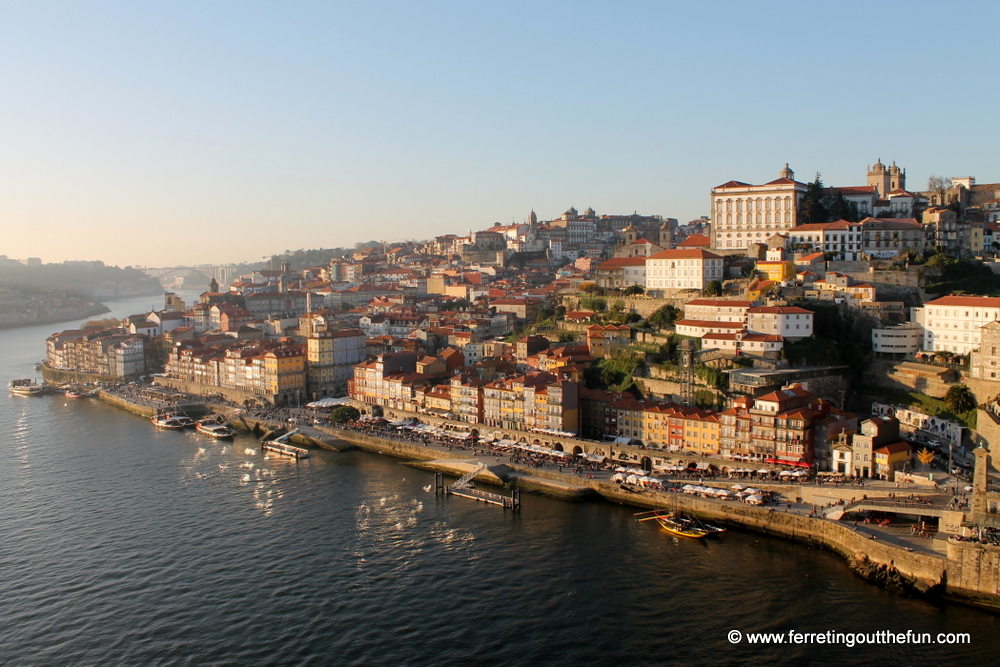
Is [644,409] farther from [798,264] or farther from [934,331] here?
[798,264]

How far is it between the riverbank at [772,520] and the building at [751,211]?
694 inches

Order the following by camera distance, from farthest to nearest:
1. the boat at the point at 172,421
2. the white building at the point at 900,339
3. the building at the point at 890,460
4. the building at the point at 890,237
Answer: the boat at the point at 172,421, the building at the point at 890,237, the white building at the point at 900,339, the building at the point at 890,460

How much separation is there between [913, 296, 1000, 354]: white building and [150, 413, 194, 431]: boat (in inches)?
1066

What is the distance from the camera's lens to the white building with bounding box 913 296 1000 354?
23311mm

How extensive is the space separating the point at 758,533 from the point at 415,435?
1303cm

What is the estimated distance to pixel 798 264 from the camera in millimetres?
31156

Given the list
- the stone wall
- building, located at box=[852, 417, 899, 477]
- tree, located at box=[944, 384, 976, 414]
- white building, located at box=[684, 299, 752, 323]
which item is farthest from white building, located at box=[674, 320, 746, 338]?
the stone wall

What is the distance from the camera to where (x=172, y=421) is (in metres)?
31.9

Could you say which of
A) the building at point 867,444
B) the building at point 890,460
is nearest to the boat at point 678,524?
the building at point 867,444

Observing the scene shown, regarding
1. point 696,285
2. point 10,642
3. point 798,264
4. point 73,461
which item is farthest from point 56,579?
point 798,264

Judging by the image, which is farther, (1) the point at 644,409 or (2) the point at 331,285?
(2) the point at 331,285

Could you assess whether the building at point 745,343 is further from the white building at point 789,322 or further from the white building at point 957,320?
the white building at point 957,320

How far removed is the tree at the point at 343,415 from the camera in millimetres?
30031

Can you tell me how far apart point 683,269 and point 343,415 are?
1486 centimetres
